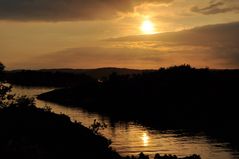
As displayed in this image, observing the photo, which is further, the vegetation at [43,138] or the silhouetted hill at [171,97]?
the silhouetted hill at [171,97]

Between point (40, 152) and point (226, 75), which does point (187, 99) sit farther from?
point (40, 152)

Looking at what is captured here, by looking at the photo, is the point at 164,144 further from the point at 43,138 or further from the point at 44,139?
the point at 44,139

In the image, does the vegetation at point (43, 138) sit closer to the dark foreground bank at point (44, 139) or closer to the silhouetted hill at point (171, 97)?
the dark foreground bank at point (44, 139)

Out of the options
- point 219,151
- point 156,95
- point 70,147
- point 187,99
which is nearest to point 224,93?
point 187,99

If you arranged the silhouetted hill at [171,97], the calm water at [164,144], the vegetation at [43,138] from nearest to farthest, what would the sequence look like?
1. the vegetation at [43,138]
2. the calm water at [164,144]
3. the silhouetted hill at [171,97]

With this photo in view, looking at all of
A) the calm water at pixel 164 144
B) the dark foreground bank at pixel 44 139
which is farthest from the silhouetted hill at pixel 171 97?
the dark foreground bank at pixel 44 139

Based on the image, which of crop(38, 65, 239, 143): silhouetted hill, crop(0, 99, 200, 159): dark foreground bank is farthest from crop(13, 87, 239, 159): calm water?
crop(38, 65, 239, 143): silhouetted hill

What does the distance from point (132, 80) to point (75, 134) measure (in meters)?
129

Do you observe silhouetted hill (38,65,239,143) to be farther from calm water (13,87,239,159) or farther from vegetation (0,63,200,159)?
vegetation (0,63,200,159)

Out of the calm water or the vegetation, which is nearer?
the vegetation

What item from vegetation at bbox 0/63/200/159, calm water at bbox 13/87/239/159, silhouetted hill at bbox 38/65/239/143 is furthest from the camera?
silhouetted hill at bbox 38/65/239/143

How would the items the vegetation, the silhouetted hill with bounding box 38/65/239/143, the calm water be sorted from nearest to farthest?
the vegetation → the calm water → the silhouetted hill with bounding box 38/65/239/143

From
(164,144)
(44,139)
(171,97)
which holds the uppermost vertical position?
(171,97)

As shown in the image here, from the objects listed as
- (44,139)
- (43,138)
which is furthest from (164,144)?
(44,139)
